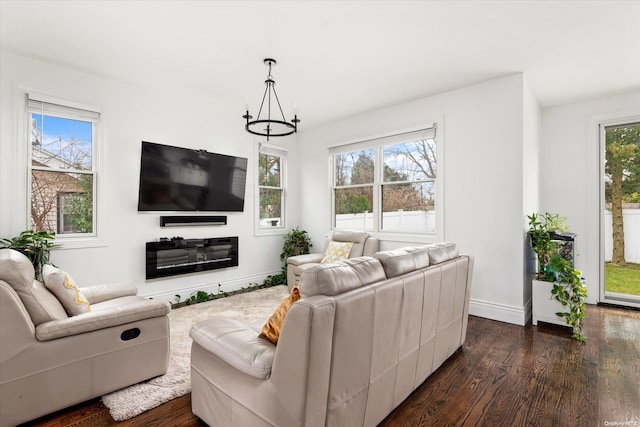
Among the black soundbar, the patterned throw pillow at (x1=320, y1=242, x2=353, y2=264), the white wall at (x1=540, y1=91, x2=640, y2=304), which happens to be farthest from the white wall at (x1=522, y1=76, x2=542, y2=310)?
the black soundbar

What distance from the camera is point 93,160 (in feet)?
11.7

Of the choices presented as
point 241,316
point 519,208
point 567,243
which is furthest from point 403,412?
point 567,243

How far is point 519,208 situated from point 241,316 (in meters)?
3.29

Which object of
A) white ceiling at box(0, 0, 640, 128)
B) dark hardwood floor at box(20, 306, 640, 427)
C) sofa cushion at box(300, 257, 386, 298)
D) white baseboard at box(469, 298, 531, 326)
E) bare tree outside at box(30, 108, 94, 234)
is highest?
white ceiling at box(0, 0, 640, 128)

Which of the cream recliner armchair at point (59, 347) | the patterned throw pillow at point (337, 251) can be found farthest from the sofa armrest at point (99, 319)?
the patterned throw pillow at point (337, 251)

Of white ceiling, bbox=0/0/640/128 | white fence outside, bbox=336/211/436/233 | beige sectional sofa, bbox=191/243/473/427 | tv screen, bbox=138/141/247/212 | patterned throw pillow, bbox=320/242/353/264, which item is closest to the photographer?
beige sectional sofa, bbox=191/243/473/427

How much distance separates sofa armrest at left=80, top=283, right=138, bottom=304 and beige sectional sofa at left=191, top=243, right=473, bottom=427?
1.33 meters

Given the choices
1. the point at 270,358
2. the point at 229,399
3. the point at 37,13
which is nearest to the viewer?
the point at 270,358

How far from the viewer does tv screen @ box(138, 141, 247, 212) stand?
3859 mm

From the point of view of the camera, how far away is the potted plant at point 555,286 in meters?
3.08

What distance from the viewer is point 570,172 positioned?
168 inches

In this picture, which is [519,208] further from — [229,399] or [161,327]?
[161,327]

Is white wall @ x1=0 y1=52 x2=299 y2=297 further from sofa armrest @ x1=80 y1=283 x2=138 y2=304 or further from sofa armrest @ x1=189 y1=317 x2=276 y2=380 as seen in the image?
sofa armrest @ x1=189 y1=317 x2=276 y2=380

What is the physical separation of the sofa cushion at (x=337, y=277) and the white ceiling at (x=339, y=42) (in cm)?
194
